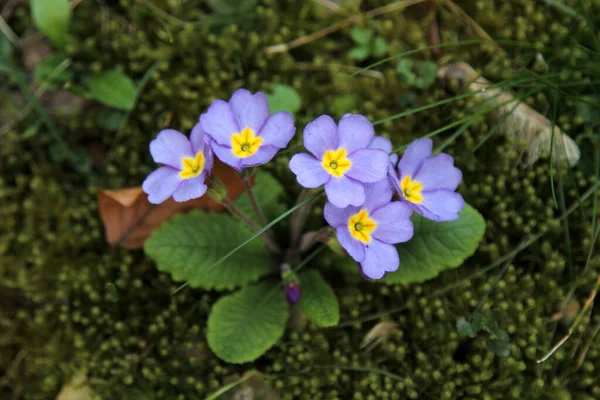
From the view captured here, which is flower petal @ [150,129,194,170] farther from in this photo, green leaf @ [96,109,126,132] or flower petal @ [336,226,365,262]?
green leaf @ [96,109,126,132]

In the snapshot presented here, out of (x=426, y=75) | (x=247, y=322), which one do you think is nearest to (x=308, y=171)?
(x=247, y=322)

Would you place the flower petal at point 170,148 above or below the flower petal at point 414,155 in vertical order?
above

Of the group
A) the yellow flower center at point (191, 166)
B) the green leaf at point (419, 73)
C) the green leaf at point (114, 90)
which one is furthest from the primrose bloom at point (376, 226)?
the green leaf at point (114, 90)

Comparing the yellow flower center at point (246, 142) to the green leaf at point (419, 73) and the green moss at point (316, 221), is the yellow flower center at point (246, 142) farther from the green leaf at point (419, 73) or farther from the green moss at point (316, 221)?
the green leaf at point (419, 73)

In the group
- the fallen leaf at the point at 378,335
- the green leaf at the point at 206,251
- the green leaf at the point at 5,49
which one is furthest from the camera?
the green leaf at the point at 5,49

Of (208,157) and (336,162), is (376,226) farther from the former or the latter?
(208,157)

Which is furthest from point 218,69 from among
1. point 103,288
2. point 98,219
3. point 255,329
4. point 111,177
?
point 255,329
